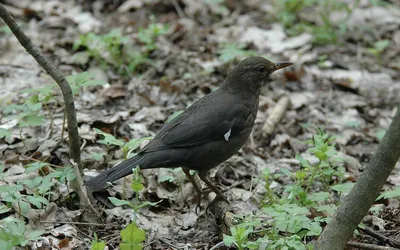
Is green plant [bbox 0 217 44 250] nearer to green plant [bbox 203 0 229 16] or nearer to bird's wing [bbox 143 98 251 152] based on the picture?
bird's wing [bbox 143 98 251 152]

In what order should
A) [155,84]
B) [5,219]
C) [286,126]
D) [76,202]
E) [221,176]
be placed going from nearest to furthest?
1. [5,219]
2. [76,202]
3. [221,176]
4. [286,126]
5. [155,84]

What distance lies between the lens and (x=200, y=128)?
498cm

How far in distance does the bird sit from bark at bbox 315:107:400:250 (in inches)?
54.6

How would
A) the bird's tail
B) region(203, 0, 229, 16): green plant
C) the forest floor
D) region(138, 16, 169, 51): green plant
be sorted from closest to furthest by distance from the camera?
the bird's tail
the forest floor
region(138, 16, 169, 51): green plant
region(203, 0, 229, 16): green plant

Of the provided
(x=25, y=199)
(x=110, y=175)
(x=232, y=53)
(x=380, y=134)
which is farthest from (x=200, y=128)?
(x=232, y=53)

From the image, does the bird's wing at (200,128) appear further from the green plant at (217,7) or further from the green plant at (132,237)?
the green plant at (217,7)

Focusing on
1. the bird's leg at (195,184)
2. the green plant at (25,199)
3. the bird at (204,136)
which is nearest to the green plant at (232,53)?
the bird at (204,136)

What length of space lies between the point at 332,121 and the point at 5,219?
4.20 meters

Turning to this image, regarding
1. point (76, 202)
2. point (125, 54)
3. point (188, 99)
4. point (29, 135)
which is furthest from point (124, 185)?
point (125, 54)

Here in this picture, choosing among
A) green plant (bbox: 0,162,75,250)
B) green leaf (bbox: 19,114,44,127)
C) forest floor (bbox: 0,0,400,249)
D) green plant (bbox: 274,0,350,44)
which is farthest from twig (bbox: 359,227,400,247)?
green plant (bbox: 274,0,350,44)

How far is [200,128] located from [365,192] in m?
1.92

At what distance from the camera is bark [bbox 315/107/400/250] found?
10.5 ft

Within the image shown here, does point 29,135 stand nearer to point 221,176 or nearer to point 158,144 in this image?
point 158,144

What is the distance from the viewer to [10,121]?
18.6 feet
